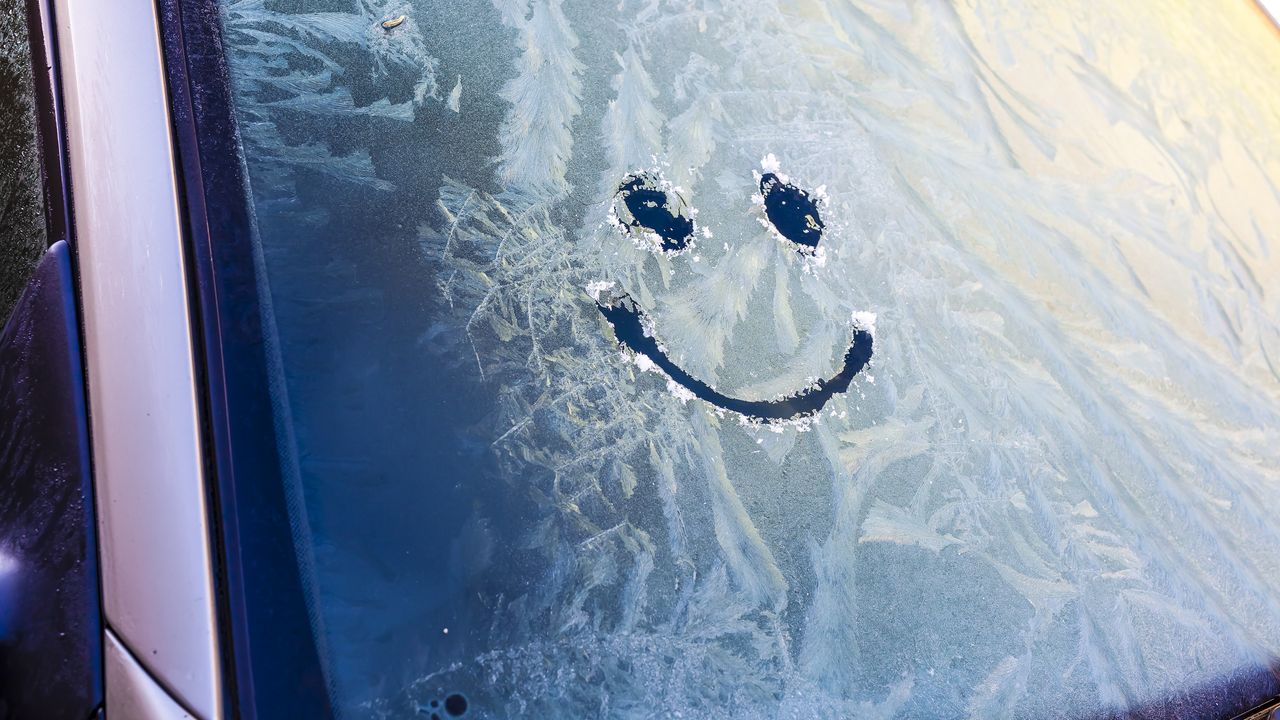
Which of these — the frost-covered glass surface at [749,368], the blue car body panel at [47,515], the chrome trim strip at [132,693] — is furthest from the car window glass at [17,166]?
the chrome trim strip at [132,693]

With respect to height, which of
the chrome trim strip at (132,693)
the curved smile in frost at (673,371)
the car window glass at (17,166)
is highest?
the curved smile in frost at (673,371)

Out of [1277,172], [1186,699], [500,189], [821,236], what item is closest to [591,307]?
[500,189]

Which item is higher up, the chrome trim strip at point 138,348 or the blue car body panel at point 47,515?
the chrome trim strip at point 138,348

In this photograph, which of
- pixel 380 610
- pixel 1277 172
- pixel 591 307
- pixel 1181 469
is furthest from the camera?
pixel 1277 172

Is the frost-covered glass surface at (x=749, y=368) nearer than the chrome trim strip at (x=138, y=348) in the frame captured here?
No

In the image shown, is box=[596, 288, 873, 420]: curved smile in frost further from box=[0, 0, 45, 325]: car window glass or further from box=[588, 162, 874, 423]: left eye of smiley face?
box=[0, 0, 45, 325]: car window glass

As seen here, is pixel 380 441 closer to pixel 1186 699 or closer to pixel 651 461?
pixel 651 461

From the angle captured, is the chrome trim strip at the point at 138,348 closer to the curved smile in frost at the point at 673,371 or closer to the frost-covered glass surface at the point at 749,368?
the frost-covered glass surface at the point at 749,368
